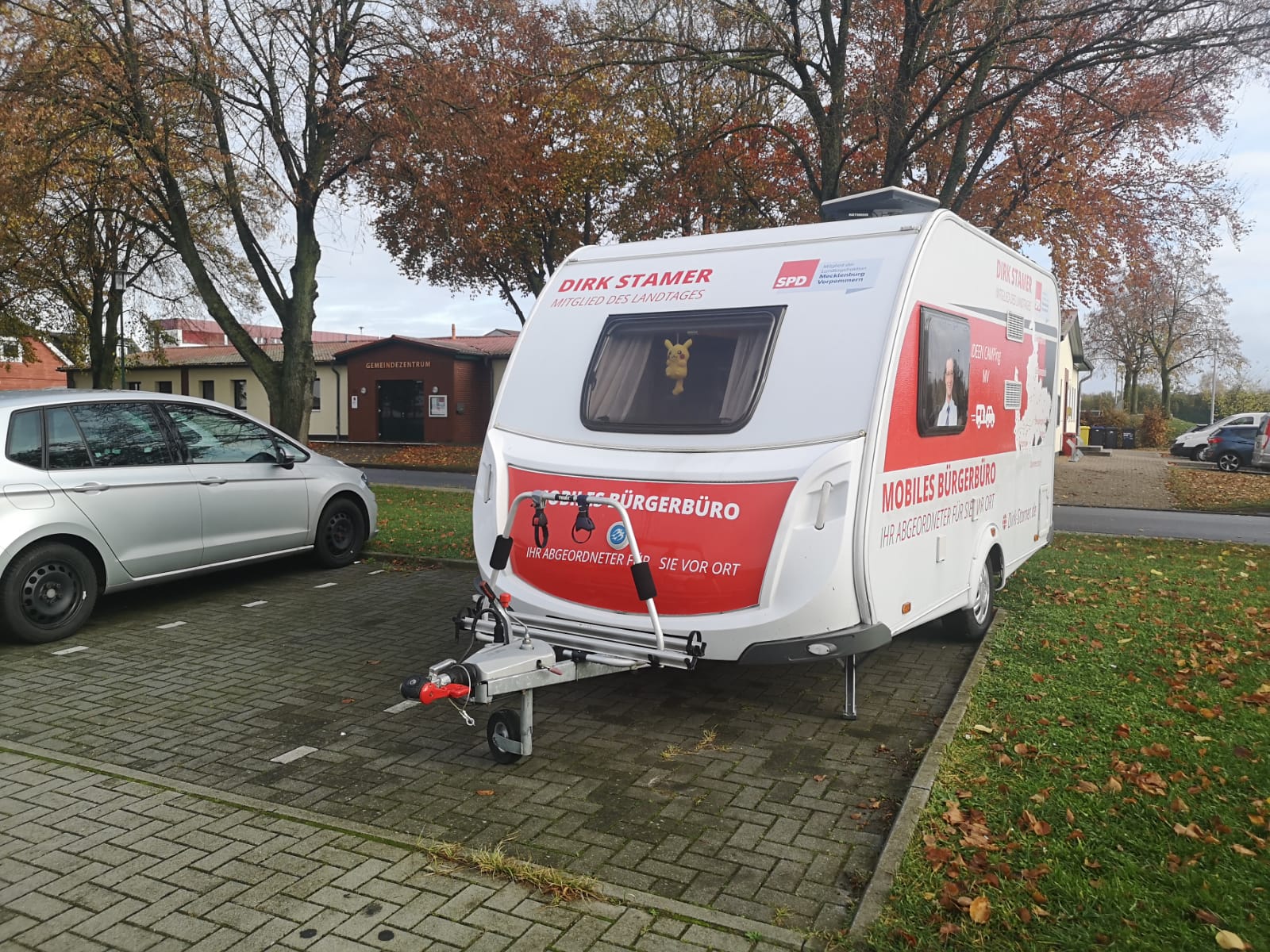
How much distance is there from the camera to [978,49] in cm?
1285

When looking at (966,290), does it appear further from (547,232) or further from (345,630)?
(547,232)

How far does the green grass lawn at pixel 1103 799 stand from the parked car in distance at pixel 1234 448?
2490 centimetres

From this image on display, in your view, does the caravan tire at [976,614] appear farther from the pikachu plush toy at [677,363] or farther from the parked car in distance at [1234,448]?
the parked car in distance at [1234,448]

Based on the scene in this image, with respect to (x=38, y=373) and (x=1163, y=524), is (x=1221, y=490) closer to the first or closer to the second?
(x=1163, y=524)

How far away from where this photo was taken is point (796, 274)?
5.63 meters

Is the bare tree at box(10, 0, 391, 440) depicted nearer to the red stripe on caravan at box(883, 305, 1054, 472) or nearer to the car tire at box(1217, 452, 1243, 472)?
the red stripe on caravan at box(883, 305, 1054, 472)

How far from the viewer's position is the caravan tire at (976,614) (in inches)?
275

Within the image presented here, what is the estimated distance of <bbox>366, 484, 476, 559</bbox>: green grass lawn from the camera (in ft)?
35.7

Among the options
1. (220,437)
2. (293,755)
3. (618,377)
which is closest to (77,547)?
(220,437)

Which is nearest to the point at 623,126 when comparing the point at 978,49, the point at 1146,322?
the point at 978,49

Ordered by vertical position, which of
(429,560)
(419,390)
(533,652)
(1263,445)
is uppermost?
(419,390)

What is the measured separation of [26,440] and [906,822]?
641cm

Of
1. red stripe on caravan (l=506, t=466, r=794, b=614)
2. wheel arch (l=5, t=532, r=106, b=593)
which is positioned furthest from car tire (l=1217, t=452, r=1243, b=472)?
wheel arch (l=5, t=532, r=106, b=593)

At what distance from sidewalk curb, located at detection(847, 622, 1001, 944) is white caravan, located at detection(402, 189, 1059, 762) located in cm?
54
